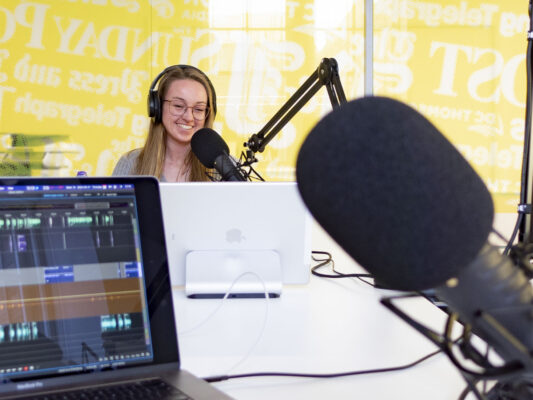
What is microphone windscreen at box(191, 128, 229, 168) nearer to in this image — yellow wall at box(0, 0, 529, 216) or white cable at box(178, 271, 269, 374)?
white cable at box(178, 271, 269, 374)

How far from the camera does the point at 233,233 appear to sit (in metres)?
0.96

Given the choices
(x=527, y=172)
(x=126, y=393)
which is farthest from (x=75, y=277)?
(x=527, y=172)

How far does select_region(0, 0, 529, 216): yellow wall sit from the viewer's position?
368 centimetres

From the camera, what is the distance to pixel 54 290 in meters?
0.55

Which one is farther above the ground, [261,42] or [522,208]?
[261,42]

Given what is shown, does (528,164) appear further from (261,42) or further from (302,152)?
(261,42)

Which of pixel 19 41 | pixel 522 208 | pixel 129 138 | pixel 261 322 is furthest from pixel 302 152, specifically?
pixel 19 41

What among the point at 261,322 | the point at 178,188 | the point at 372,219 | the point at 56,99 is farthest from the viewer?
the point at 56,99

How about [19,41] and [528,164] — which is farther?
[19,41]

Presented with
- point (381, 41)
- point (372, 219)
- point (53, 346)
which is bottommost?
point (53, 346)

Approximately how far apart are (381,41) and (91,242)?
142 inches

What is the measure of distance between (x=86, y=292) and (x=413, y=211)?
16.9 inches

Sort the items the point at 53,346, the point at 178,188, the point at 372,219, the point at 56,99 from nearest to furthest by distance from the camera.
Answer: the point at 372,219
the point at 53,346
the point at 178,188
the point at 56,99

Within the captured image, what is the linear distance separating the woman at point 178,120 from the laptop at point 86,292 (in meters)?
1.37
